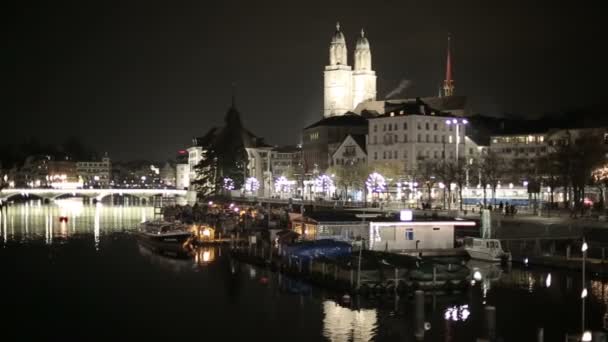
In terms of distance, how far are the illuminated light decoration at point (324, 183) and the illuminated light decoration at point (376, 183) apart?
13.1m

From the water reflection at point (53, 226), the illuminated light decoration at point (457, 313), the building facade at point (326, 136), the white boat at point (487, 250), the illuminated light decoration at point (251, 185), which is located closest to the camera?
the illuminated light decoration at point (457, 313)

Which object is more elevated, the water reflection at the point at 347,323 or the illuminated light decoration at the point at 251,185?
the illuminated light decoration at the point at 251,185

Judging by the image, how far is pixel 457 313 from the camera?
39.7 m

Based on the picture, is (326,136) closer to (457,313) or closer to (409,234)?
(409,234)

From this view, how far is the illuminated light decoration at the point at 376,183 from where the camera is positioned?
97688 millimetres

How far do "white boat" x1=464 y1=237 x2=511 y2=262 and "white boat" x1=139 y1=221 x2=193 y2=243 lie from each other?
2719 centimetres

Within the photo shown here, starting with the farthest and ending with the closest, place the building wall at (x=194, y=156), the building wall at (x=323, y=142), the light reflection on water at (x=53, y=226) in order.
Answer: the building wall at (x=194, y=156) → the building wall at (x=323, y=142) → the light reflection on water at (x=53, y=226)

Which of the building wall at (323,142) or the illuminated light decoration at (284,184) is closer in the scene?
the illuminated light decoration at (284,184)

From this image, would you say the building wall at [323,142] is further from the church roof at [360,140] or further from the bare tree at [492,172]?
the bare tree at [492,172]

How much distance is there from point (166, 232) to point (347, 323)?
39.0 meters

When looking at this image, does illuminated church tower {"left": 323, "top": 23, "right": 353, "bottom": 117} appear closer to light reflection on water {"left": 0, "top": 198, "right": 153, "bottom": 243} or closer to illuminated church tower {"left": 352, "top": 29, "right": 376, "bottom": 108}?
illuminated church tower {"left": 352, "top": 29, "right": 376, "bottom": 108}

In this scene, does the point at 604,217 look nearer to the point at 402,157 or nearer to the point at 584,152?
the point at 584,152

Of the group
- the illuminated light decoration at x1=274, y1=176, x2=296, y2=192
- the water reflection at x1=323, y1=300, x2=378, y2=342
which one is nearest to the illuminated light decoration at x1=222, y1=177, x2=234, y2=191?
the illuminated light decoration at x1=274, y1=176, x2=296, y2=192

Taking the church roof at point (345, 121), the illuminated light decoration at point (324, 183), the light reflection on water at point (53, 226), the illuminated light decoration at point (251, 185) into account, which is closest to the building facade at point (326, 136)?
the church roof at point (345, 121)
